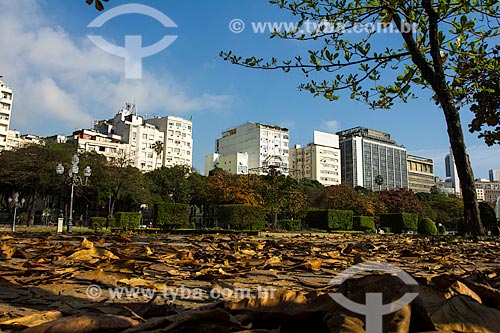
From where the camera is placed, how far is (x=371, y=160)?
140m

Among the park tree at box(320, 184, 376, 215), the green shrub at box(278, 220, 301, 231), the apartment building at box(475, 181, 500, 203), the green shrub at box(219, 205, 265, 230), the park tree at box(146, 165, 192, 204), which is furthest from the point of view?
the apartment building at box(475, 181, 500, 203)

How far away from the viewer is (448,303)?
914 mm

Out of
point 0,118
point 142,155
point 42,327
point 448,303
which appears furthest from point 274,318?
point 142,155

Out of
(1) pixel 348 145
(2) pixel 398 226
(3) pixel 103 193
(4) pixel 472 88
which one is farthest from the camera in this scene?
(1) pixel 348 145

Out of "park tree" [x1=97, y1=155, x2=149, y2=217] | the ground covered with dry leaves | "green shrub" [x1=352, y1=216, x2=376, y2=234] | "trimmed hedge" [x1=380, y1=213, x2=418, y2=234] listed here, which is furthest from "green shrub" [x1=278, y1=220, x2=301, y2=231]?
the ground covered with dry leaves

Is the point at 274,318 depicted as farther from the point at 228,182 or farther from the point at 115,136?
the point at 115,136

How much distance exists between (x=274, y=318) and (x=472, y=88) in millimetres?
7121

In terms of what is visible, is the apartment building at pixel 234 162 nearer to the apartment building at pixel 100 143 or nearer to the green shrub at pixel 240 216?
the apartment building at pixel 100 143

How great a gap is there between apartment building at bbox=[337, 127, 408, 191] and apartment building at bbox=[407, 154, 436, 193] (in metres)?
5.24

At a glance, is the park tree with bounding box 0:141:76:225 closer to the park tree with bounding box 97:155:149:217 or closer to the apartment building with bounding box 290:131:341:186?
the park tree with bounding box 97:155:149:217

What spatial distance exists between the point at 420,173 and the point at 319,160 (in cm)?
6015

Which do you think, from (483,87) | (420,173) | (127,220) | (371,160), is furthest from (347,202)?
(420,173)

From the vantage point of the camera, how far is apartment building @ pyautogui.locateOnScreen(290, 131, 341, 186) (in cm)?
12150

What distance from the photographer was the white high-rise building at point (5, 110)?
7362 centimetres
